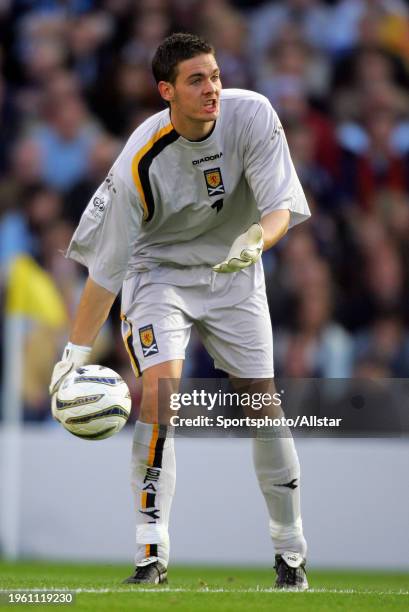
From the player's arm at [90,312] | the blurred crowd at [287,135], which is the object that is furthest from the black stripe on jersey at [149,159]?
the blurred crowd at [287,135]

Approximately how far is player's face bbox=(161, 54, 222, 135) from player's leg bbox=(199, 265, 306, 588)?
2.76ft

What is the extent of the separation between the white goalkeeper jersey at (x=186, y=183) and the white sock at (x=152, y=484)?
0.70m

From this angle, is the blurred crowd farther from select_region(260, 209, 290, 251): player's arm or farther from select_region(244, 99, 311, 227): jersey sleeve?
select_region(260, 209, 290, 251): player's arm

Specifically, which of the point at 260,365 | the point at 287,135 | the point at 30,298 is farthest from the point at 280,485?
the point at 287,135

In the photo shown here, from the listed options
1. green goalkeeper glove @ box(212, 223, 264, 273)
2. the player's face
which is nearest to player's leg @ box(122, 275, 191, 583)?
green goalkeeper glove @ box(212, 223, 264, 273)

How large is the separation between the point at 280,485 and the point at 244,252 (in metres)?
1.22

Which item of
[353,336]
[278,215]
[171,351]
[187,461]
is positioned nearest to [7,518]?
[187,461]

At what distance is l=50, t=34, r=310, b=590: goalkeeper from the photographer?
5.56 metres

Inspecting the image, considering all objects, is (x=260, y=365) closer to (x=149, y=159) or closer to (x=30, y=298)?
(x=149, y=159)

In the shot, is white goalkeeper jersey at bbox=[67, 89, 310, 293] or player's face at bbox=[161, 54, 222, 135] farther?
white goalkeeper jersey at bbox=[67, 89, 310, 293]

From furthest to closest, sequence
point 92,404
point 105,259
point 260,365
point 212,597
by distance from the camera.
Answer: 1. point 260,365
2. point 105,259
3. point 92,404
4. point 212,597

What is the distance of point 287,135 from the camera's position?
10312mm

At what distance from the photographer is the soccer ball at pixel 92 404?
5.35m

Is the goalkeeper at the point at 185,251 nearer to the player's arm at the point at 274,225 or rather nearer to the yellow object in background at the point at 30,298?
the player's arm at the point at 274,225
